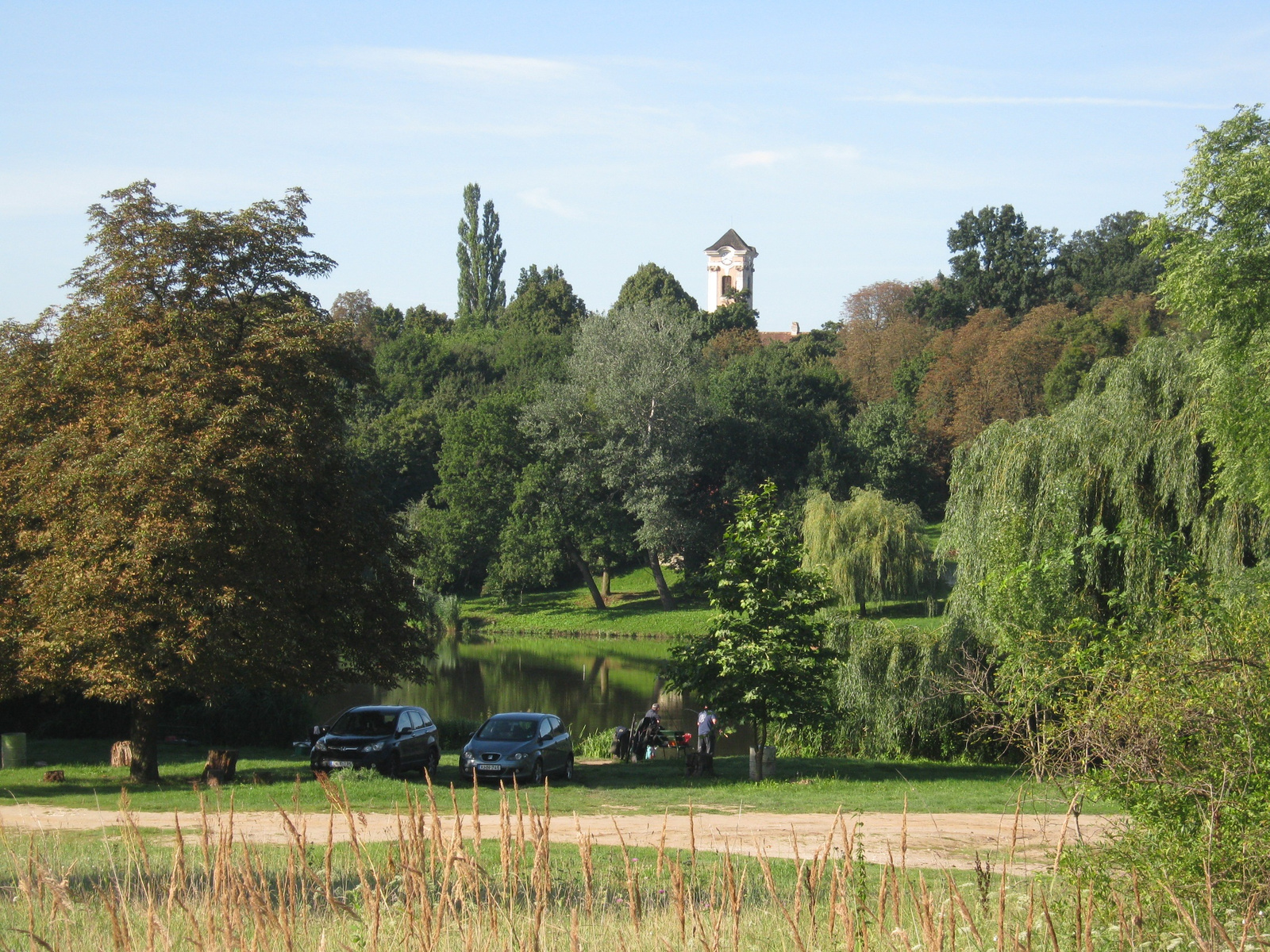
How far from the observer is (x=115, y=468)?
17266 mm

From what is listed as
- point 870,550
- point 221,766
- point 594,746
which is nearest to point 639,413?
point 870,550

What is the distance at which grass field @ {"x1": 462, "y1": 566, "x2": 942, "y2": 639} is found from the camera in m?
56.5

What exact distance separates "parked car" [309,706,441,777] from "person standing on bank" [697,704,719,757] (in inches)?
206

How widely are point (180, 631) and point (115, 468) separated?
107 inches

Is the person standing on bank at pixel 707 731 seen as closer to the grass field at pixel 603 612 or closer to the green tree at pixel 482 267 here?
the grass field at pixel 603 612

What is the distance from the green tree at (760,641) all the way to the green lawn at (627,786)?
146 centimetres

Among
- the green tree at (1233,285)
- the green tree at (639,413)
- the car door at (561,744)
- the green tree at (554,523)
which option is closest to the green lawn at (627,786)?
the car door at (561,744)

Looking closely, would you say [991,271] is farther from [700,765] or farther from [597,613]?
[700,765]

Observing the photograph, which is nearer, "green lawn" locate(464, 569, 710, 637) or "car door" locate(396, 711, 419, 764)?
"car door" locate(396, 711, 419, 764)

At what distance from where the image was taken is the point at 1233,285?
2266 cm

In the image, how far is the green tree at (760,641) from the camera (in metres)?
21.5

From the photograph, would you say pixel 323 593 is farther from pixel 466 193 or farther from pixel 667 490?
pixel 466 193

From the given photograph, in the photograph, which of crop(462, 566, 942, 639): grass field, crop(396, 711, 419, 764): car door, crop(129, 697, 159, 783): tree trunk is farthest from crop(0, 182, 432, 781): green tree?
crop(462, 566, 942, 639): grass field

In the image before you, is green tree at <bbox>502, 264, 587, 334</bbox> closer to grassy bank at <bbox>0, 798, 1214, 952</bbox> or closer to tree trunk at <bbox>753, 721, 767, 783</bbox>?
tree trunk at <bbox>753, 721, 767, 783</bbox>
